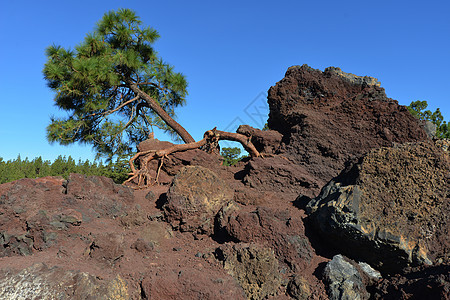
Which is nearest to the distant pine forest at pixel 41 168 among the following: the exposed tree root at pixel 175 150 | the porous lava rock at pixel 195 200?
the exposed tree root at pixel 175 150

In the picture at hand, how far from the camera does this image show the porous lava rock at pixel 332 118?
5.30 metres

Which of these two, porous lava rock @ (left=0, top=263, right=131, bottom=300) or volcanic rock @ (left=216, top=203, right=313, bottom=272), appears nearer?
porous lava rock @ (left=0, top=263, right=131, bottom=300)

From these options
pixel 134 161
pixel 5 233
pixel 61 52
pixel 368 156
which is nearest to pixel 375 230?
pixel 368 156

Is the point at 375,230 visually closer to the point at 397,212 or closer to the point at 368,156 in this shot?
the point at 397,212

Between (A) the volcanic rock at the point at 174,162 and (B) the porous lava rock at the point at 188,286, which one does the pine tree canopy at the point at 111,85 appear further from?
(B) the porous lava rock at the point at 188,286

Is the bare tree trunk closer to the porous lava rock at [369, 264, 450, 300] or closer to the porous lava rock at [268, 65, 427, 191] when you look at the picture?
the porous lava rock at [268, 65, 427, 191]

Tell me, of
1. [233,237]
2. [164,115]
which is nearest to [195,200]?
[233,237]

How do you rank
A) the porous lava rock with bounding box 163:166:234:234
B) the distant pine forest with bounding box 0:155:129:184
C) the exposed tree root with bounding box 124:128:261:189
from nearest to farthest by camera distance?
the porous lava rock with bounding box 163:166:234:234, the exposed tree root with bounding box 124:128:261:189, the distant pine forest with bounding box 0:155:129:184

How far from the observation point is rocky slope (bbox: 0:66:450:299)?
2.71m

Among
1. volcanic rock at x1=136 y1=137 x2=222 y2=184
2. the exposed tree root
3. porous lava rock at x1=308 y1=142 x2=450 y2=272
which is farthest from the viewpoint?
A: volcanic rock at x1=136 y1=137 x2=222 y2=184

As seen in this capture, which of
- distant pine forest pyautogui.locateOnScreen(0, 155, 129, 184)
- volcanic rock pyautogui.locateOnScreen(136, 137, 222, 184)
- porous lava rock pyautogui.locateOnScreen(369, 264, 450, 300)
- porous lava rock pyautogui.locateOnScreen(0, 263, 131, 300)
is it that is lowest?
porous lava rock pyautogui.locateOnScreen(369, 264, 450, 300)

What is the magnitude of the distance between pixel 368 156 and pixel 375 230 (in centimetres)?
80

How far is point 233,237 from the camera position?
3.47m

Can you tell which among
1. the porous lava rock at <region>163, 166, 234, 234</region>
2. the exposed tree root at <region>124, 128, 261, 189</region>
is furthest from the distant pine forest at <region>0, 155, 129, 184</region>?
the porous lava rock at <region>163, 166, 234, 234</region>
